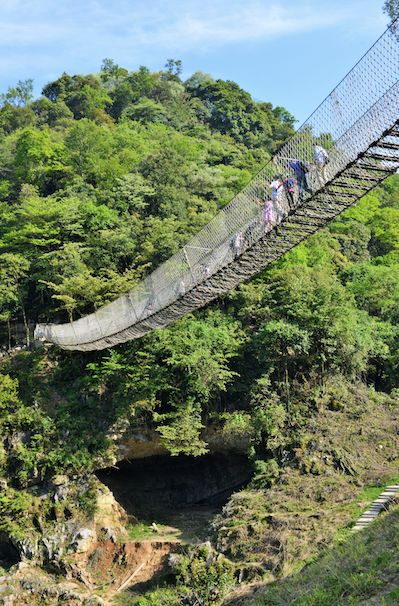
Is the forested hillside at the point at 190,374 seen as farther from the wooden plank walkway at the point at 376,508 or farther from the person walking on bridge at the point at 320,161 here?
the person walking on bridge at the point at 320,161

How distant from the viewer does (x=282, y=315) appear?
13266mm

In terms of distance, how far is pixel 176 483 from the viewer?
1396 cm

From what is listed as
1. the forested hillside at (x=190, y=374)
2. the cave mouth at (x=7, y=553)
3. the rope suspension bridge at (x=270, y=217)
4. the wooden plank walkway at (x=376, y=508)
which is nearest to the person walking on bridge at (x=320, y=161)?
the rope suspension bridge at (x=270, y=217)

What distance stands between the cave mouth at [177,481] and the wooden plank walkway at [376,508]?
3.69 metres

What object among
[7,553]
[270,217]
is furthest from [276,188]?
[7,553]

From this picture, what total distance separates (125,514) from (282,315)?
484 cm

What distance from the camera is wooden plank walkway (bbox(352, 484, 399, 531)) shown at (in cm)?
862

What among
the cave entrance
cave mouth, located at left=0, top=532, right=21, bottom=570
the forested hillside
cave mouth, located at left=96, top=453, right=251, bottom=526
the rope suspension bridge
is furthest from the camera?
cave mouth, located at left=96, top=453, right=251, bottom=526

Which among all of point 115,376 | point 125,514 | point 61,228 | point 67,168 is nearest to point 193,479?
point 125,514

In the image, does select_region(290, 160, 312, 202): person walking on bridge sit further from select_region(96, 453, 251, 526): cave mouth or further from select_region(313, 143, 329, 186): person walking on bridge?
select_region(96, 453, 251, 526): cave mouth

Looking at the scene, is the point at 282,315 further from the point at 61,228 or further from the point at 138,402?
the point at 61,228

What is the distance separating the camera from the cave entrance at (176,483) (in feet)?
43.0

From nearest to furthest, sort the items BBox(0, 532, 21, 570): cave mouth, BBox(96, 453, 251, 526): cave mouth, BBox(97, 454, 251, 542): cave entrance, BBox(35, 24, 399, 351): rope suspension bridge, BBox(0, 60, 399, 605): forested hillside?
BBox(35, 24, 399, 351): rope suspension bridge → BBox(0, 60, 399, 605): forested hillside → BBox(0, 532, 21, 570): cave mouth → BBox(97, 454, 251, 542): cave entrance → BBox(96, 453, 251, 526): cave mouth

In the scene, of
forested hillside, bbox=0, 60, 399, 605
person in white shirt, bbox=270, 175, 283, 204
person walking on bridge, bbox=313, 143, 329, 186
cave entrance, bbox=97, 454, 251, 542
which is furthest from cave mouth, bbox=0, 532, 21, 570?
person walking on bridge, bbox=313, 143, 329, 186
